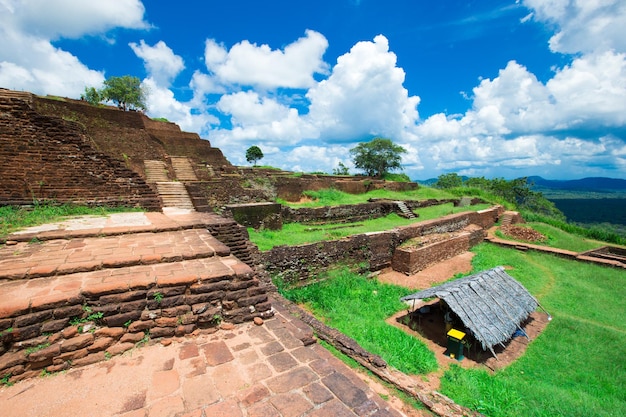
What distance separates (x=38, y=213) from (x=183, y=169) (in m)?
8.34

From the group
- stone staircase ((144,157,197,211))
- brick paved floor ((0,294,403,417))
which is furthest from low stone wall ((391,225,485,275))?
brick paved floor ((0,294,403,417))

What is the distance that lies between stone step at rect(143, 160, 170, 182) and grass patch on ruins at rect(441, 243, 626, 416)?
1250 cm

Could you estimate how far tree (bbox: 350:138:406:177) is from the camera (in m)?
31.0

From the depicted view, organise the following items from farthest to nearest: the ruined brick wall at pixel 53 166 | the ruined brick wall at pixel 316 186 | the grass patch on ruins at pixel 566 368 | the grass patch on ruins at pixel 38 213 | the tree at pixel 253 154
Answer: the tree at pixel 253 154
the ruined brick wall at pixel 316 186
the ruined brick wall at pixel 53 166
the grass patch on ruins at pixel 38 213
the grass patch on ruins at pixel 566 368

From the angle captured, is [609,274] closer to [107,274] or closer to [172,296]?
[172,296]

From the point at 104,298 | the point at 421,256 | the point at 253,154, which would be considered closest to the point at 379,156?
the point at 253,154

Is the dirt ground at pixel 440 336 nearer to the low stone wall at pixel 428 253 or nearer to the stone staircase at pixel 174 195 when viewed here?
the low stone wall at pixel 428 253

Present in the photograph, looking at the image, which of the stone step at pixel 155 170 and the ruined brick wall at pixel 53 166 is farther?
the stone step at pixel 155 170

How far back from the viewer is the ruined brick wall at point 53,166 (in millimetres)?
6414

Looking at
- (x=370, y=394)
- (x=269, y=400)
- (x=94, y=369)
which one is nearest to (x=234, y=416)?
(x=269, y=400)

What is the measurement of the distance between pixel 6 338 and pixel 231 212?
718 cm

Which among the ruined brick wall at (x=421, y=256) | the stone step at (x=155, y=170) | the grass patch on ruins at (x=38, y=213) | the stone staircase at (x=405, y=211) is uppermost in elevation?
the stone step at (x=155, y=170)

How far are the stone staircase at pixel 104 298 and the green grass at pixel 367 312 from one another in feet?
10.5

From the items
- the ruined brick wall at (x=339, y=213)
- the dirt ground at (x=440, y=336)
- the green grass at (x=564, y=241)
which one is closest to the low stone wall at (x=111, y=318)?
the dirt ground at (x=440, y=336)
